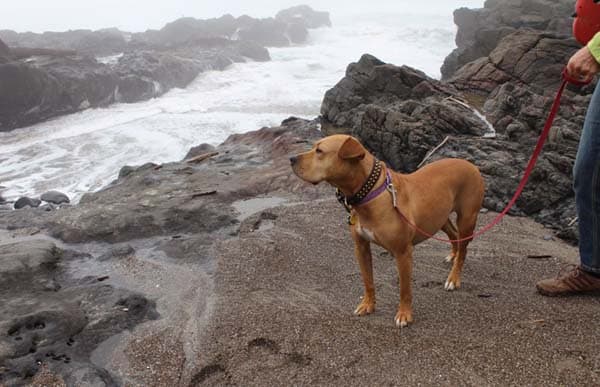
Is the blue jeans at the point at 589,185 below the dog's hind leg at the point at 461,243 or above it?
above

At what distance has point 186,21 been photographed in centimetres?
6419

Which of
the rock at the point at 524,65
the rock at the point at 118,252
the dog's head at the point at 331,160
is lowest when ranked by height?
the rock at the point at 524,65

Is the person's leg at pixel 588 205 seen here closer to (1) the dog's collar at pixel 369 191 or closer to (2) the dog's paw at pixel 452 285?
(2) the dog's paw at pixel 452 285

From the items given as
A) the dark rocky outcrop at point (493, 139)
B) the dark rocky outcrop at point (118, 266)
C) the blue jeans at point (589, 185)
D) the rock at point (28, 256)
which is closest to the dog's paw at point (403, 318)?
the blue jeans at point (589, 185)

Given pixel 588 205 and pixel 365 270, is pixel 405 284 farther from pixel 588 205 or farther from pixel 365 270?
pixel 588 205

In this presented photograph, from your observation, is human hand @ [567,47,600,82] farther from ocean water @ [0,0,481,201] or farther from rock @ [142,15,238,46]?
rock @ [142,15,238,46]

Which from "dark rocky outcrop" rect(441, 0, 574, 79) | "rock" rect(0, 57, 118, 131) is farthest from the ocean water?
"dark rocky outcrop" rect(441, 0, 574, 79)

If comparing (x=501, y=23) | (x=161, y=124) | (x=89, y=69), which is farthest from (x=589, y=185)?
(x=501, y=23)

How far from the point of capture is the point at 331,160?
3.42 meters

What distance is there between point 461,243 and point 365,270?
105cm

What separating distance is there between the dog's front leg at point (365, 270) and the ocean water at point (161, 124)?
422 inches

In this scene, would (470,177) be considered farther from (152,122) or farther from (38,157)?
(152,122)

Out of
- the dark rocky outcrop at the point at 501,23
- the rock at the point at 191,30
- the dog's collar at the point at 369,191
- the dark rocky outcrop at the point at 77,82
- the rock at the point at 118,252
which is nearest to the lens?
the dog's collar at the point at 369,191

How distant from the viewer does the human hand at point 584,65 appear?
9.51ft
